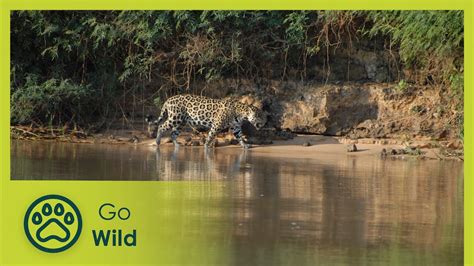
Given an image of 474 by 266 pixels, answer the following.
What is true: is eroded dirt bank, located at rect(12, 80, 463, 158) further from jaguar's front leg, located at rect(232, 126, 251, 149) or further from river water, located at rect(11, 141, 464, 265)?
river water, located at rect(11, 141, 464, 265)

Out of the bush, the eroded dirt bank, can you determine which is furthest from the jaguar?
the bush

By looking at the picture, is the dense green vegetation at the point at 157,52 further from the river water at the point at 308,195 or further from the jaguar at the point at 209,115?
the river water at the point at 308,195

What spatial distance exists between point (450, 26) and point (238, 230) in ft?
26.9

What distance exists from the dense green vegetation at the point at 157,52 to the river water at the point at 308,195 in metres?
1.71

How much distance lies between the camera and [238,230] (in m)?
9.59

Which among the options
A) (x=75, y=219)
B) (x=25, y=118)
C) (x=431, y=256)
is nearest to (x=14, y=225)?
(x=75, y=219)

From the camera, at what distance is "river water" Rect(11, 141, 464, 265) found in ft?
29.1

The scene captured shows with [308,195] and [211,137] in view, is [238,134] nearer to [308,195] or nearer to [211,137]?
[211,137]

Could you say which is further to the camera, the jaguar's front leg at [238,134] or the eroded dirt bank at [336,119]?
the eroded dirt bank at [336,119]

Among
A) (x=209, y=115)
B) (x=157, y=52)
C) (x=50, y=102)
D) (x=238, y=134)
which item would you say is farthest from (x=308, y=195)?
(x=157, y=52)

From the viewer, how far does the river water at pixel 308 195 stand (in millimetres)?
8875

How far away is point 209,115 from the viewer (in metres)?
18.0

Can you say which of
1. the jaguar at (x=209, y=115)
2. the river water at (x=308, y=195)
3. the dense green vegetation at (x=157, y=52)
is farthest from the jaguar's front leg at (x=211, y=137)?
the dense green vegetation at (x=157, y=52)

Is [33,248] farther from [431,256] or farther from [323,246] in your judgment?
[431,256]
